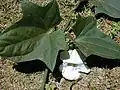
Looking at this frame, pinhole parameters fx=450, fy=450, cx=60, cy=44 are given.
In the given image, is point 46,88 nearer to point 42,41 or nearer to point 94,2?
point 42,41

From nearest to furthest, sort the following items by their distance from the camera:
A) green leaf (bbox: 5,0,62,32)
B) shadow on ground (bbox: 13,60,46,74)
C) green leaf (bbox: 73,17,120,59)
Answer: green leaf (bbox: 5,0,62,32) < green leaf (bbox: 73,17,120,59) < shadow on ground (bbox: 13,60,46,74)

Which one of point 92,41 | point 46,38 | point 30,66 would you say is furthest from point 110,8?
point 30,66

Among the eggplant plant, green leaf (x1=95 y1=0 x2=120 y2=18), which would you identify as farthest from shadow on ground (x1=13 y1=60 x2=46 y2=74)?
green leaf (x1=95 y1=0 x2=120 y2=18)

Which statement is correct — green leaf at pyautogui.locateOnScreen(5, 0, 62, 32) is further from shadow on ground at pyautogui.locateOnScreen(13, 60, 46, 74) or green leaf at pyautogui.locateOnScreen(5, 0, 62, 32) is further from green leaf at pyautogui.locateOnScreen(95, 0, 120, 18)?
green leaf at pyautogui.locateOnScreen(95, 0, 120, 18)

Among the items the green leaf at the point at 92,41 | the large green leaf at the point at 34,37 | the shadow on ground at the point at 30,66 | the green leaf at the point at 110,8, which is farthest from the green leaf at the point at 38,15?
the green leaf at the point at 110,8

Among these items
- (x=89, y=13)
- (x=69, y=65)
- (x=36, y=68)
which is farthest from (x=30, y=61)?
(x=89, y=13)

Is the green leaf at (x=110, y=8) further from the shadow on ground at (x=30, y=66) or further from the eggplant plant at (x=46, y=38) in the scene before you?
the shadow on ground at (x=30, y=66)
